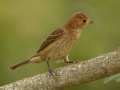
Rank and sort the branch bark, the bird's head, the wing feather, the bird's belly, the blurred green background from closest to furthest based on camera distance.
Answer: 1. the branch bark
2. the bird's head
3. the bird's belly
4. the wing feather
5. the blurred green background

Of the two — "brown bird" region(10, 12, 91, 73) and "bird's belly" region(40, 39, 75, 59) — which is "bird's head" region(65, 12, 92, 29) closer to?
"brown bird" region(10, 12, 91, 73)

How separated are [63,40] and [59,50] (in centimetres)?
13

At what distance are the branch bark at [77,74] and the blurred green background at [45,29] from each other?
5.78 feet

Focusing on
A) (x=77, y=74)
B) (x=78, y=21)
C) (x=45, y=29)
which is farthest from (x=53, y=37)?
(x=45, y=29)

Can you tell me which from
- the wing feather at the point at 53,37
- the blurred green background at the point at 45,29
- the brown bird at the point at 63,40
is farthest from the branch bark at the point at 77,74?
the blurred green background at the point at 45,29

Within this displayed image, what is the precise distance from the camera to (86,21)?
Answer: 7477 millimetres

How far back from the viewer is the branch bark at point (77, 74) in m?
6.92

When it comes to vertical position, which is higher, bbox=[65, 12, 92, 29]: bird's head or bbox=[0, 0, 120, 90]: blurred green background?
bbox=[65, 12, 92, 29]: bird's head

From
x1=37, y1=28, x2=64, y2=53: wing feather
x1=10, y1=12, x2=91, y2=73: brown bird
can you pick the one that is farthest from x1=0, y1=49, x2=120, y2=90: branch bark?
x1=37, y1=28, x2=64, y2=53: wing feather

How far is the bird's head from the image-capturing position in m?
7.47

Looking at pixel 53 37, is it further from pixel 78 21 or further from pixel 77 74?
pixel 77 74

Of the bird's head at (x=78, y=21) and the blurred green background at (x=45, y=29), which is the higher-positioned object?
the bird's head at (x=78, y=21)

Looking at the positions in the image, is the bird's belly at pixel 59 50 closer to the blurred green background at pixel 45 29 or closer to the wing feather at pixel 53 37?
the wing feather at pixel 53 37

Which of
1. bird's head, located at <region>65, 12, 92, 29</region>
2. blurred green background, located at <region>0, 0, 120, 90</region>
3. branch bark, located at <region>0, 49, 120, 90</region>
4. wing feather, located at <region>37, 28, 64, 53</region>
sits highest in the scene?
bird's head, located at <region>65, 12, 92, 29</region>
